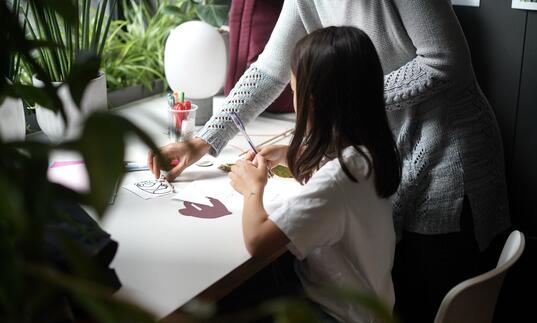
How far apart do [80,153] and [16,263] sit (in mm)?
122

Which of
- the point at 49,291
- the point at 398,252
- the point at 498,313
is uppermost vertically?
the point at 49,291

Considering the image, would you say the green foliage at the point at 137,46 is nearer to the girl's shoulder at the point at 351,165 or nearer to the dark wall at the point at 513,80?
the dark wall at the point at 513,80

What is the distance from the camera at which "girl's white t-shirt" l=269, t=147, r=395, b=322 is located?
1.33 metres

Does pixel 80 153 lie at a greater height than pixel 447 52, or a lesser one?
greater

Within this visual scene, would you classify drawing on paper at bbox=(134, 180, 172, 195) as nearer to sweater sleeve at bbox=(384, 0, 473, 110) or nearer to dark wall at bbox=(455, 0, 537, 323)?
sweater sleeve at bbox=(384, 0, 473, 110)

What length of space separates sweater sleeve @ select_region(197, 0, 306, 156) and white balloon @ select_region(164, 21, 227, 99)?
0.94 feet

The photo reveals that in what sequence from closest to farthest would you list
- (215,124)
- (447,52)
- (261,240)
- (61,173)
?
1. (261,240)
2. (447,52)
3. (61,173)
4. (215,124)

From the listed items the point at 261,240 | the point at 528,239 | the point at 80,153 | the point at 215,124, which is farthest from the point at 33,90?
the point at 528,239

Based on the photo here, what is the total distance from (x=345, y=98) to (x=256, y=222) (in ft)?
1.01

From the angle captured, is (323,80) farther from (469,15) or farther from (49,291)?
(469,15)

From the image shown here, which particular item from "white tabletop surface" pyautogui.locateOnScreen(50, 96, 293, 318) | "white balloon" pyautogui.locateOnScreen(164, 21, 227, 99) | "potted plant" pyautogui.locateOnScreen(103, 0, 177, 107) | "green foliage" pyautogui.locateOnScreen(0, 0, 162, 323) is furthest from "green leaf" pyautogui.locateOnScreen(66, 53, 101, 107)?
"potted plant" pyautogui.locateOnScreen(103, 0, 177, 107)

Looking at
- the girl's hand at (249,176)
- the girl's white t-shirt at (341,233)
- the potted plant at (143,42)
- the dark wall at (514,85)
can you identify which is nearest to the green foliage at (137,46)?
the potted plant at (143,42)

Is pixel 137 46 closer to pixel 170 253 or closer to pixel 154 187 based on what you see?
pixel 154 187

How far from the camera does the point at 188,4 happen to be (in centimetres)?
248
